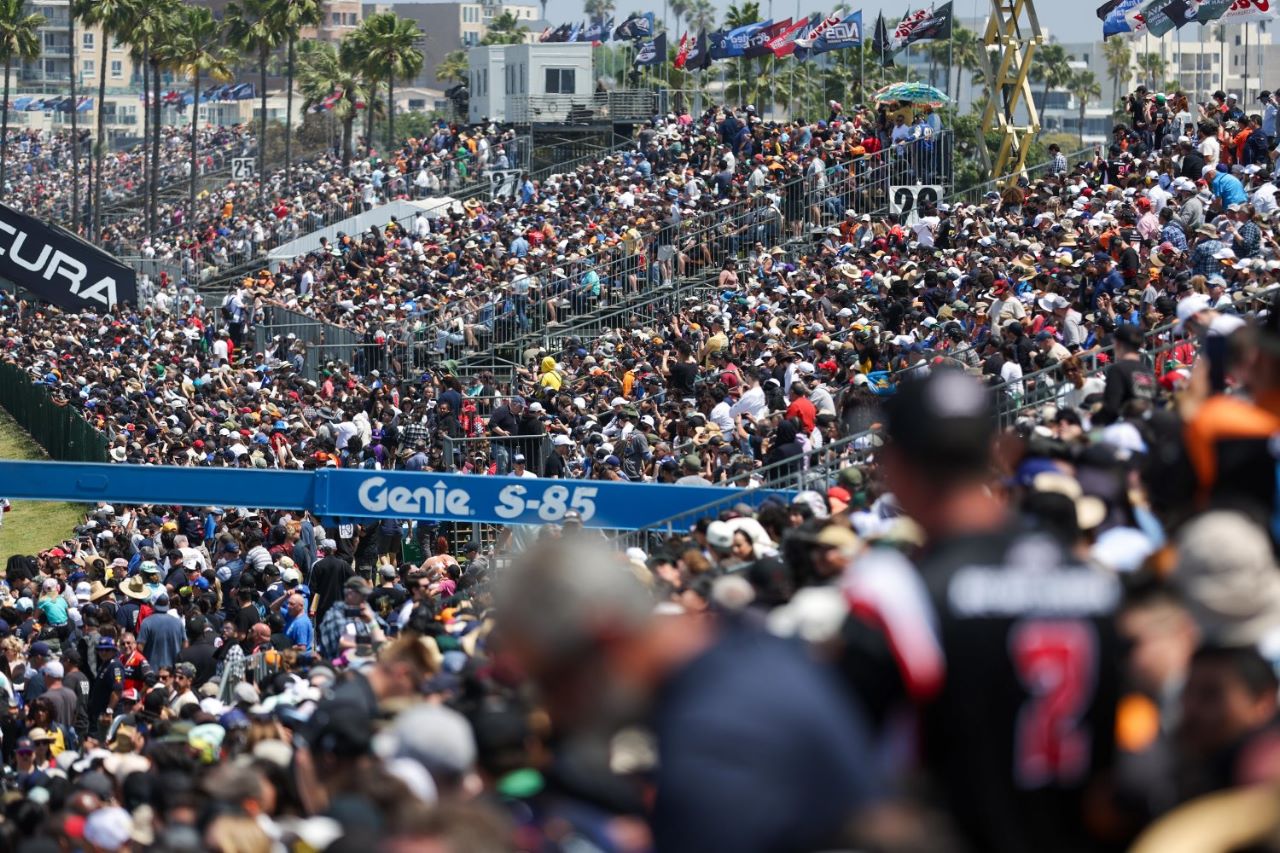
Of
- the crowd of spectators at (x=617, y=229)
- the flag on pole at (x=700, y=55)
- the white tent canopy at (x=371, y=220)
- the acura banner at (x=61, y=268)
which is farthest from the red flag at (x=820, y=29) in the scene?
the acura banner at (x=61, y=268)

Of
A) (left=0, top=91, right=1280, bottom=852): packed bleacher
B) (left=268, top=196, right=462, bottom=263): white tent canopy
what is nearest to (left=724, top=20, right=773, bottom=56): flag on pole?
(left=268, top=196, right=462, bottom=263): white tent canopy

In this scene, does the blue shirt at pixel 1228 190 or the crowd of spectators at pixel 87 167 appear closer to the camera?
the blue shirt at pixel 1228 190

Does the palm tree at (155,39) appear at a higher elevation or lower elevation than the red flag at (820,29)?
higher

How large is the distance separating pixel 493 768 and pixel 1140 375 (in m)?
6.33

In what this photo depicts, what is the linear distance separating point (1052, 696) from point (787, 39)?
43321mm

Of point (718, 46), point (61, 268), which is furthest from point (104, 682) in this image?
point (718, 46)

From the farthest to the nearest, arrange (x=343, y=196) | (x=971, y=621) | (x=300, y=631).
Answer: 1. (x=343, y=196)
2. (x=300, y=631)
3. (x=971, y=621)

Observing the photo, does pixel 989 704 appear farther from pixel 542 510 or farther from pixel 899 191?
pixel 899 191

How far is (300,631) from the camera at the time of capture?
15984 mm

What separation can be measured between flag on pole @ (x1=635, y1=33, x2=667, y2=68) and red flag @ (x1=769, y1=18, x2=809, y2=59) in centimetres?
526

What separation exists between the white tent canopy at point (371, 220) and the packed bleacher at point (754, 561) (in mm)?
8581

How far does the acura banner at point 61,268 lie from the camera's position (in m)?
38.2

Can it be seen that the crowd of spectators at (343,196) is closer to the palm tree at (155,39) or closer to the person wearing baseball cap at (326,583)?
the palm tree at (155,39)

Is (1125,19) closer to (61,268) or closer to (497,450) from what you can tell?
(497,450)
